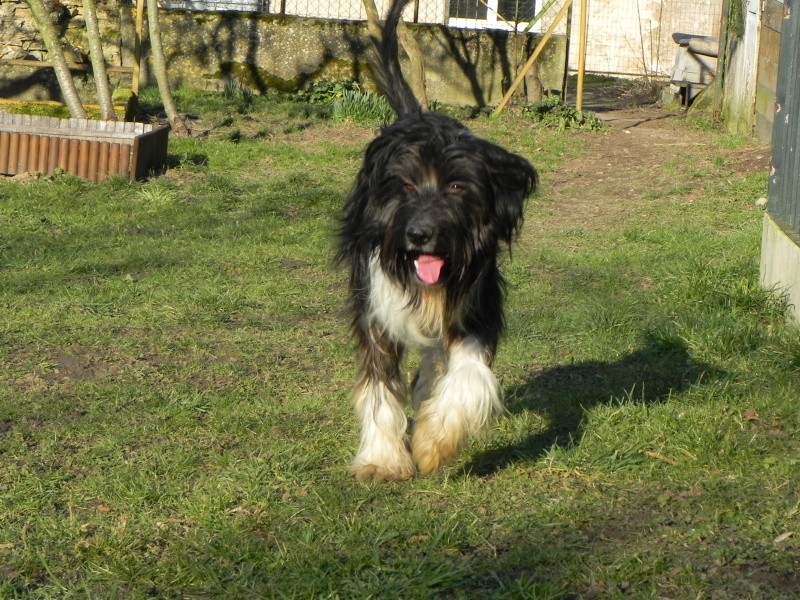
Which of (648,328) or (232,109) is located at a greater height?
(232,109)

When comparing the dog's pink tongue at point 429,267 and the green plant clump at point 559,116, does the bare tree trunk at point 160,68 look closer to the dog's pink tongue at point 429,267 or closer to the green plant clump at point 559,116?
the green plant clump at point 559,116

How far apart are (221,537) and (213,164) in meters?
7.64

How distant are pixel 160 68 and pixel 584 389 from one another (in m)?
7.56

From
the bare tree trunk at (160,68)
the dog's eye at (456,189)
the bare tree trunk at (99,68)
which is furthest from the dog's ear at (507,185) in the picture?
the bare tree trunk at (160,68)

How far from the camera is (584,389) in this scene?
530cm

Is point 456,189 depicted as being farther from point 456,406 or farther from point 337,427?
point 337,427

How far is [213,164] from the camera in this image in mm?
10938

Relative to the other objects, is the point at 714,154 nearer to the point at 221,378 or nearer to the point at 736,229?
the point at 736,229

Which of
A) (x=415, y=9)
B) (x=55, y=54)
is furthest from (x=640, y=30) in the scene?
(x=55, y=54)

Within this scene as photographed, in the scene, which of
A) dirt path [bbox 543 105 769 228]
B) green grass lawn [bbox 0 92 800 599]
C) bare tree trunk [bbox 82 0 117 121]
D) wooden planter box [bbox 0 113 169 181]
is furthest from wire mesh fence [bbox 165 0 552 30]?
green grass lawn [bbox 0 92 800 599]

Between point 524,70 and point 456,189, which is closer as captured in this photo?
point 456,189

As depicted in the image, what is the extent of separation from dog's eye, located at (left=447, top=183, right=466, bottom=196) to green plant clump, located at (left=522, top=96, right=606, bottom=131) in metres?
9.91

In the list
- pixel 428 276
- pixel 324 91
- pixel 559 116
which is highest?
pixel 324 91

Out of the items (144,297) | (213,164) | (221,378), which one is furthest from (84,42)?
(221,378)
